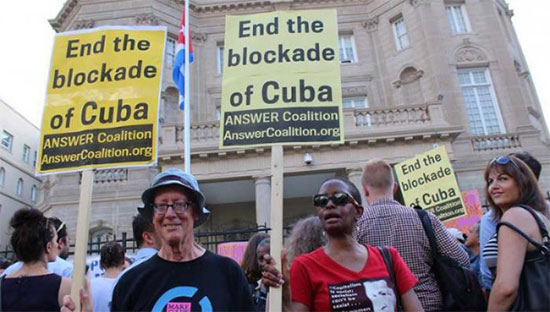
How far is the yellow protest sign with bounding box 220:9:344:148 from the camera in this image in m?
3.92

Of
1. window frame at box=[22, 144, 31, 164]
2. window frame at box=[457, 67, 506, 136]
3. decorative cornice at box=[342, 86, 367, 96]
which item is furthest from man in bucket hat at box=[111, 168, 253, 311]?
window frame at box=[22, 144, 31, 164]

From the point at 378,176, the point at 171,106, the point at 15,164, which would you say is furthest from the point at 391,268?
the point at 15,164

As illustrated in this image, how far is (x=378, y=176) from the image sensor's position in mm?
3467

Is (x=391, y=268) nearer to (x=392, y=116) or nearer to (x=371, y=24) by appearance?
(x=392, y=116)

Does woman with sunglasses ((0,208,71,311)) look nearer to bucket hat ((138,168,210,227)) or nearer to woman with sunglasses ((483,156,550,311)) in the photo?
bucket hat ((138,168,210,227))

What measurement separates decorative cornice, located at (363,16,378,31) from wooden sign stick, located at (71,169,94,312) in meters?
21.8

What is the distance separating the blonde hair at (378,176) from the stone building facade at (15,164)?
102 ft

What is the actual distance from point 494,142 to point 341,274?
709 inches

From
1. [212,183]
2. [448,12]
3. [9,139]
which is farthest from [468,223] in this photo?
[9,139]

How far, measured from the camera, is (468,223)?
37.2 feet

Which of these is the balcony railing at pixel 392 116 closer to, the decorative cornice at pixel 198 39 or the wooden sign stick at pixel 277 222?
the decorative cornice at pixel 198 39

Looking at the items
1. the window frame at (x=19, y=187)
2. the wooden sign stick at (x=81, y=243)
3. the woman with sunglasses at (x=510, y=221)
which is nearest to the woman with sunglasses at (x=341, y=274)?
the woman with sunglasses at (x=510, y=221)

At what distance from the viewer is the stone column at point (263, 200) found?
1437 cm

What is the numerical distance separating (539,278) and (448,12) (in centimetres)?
2220
